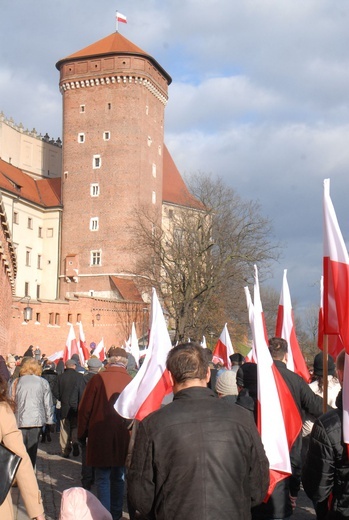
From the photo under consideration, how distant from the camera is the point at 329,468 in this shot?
3.67 m

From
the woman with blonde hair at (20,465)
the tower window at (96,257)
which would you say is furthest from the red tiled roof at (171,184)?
the woman with blonde hair at (20,465)

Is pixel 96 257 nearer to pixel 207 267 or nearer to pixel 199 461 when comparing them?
pixel 207 267

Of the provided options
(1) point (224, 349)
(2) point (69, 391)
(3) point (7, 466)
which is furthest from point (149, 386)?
(1) point (224, 349)

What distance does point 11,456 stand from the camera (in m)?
4.04

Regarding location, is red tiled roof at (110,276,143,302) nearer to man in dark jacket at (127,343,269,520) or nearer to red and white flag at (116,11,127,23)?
red and white flag at (116,11,127,23)

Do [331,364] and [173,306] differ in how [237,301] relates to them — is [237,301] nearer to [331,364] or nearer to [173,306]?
[173,306]

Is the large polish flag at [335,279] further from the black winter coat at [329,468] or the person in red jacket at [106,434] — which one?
the person in red jacket at [106,434]

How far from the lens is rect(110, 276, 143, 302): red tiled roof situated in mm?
53375

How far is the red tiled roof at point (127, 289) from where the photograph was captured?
53375 millimetres

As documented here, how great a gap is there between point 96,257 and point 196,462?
171ft

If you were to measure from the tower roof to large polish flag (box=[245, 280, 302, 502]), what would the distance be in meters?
53.3

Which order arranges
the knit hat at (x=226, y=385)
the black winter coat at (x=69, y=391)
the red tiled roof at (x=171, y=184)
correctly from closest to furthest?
the knit hat at (x=226, y=385) < the black winter coat at (x=69, y=391) < the red tiled roof at (x=171, y=184)

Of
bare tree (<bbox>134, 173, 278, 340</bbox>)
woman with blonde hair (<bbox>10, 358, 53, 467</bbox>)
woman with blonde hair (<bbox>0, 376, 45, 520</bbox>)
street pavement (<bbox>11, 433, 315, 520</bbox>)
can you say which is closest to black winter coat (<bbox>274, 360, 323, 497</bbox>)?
street pavement (<bbox>11, 433, 315, 520</bbox>)

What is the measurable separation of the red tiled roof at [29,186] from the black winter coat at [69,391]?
160 feet
